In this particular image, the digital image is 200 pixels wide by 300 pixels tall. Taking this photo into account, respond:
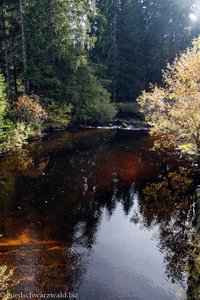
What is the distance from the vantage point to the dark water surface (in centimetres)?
896

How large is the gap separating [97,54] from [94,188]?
3127cm

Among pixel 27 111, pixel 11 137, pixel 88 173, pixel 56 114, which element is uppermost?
pixel 27 111

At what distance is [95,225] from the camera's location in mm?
12461

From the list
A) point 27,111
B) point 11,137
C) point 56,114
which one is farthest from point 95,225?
point 56,114

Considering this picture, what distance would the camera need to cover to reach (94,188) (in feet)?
52.8

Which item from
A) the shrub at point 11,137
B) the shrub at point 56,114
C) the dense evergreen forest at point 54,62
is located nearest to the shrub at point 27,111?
the dense evergreen forest at point 54,62

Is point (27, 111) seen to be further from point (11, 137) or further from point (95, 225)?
point (95, 225)

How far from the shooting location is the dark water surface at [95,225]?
8961mm

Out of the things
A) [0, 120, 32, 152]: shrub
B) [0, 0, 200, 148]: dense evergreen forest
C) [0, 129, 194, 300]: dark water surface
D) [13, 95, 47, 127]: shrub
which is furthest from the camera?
[0, 0, 200, 148]: dense evergreen forest

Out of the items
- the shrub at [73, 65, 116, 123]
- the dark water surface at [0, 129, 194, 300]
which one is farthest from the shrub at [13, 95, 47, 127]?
the shrub at [73, 65, 116, 123]

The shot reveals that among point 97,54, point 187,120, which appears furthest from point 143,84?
point 187,120

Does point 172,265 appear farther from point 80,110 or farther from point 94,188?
point 80,110

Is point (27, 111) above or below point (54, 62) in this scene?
below

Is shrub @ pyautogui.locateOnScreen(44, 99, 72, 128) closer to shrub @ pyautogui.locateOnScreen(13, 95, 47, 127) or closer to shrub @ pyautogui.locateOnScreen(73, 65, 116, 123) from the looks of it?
shrub @ pyautogui.locateOnScreen(73, 65, 116, 123)
